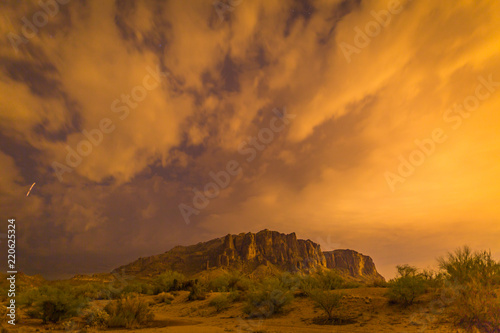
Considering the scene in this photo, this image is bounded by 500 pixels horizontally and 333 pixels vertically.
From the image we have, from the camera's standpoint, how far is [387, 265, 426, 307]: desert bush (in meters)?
14.4

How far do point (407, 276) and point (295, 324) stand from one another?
7641 millimetres

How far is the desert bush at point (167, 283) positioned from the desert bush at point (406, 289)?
30711 millimetres

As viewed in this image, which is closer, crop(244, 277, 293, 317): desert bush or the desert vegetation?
the desert vegetation

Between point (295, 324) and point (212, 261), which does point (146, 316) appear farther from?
point (212, 261)

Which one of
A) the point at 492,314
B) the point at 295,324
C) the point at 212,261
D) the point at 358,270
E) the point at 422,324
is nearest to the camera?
the point at 492,314

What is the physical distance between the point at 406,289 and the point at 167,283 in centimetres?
3375

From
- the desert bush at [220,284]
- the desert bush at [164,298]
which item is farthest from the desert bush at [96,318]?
the desert bush at [220,284]

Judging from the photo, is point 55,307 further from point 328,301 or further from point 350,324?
point 350,324

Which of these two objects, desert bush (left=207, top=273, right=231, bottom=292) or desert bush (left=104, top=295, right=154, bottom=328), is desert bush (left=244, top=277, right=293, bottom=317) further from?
desert bush (left=207, top=273, right=231, bottom=292)

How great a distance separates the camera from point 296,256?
138 metres

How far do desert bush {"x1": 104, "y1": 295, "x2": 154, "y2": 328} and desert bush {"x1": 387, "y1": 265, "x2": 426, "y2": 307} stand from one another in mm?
15253

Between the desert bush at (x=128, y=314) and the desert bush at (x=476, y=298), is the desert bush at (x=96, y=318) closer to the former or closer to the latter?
the desert bush at (x=128, y=314)

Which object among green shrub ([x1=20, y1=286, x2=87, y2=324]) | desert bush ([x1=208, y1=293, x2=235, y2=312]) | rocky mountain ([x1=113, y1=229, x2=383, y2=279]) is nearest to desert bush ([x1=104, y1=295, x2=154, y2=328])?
green shrub ([x1=20, y1=286, x2=87, y2=324])

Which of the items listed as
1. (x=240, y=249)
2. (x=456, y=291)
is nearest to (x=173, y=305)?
(x=456, y=291)
